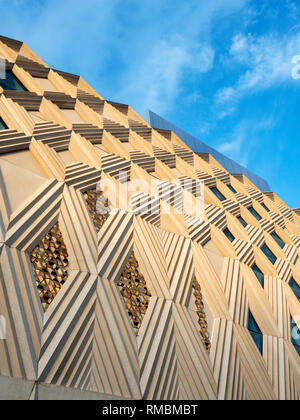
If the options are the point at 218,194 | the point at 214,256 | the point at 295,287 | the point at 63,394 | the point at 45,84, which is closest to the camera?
the point at 63,394

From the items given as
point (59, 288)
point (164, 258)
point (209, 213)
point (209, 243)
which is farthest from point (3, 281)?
point (209, 213)

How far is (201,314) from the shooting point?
7160 millimetres

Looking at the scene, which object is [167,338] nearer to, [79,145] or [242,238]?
[79,145]

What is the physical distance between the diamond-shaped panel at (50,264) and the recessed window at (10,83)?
17.7 ft

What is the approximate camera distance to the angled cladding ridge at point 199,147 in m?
35.3

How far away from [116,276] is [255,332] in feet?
13.6

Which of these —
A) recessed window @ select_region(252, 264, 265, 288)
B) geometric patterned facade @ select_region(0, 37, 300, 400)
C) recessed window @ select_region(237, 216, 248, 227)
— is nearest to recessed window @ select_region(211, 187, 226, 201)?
recessed window @ select_region(237, 216, 248, 227)

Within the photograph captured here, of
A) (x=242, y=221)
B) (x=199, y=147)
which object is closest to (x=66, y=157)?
(x=242, y=221)

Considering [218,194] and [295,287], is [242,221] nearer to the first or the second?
[218,194]

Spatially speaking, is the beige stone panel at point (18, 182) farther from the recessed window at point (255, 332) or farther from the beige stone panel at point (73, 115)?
the recessed window at point (255, 332)

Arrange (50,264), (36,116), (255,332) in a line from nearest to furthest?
(50,264) < (255,332) < (36,116)

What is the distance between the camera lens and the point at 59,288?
522 centimetres

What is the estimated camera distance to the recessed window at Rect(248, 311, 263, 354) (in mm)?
7901

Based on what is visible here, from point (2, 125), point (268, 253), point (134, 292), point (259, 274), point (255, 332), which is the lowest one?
point (255, 332)
